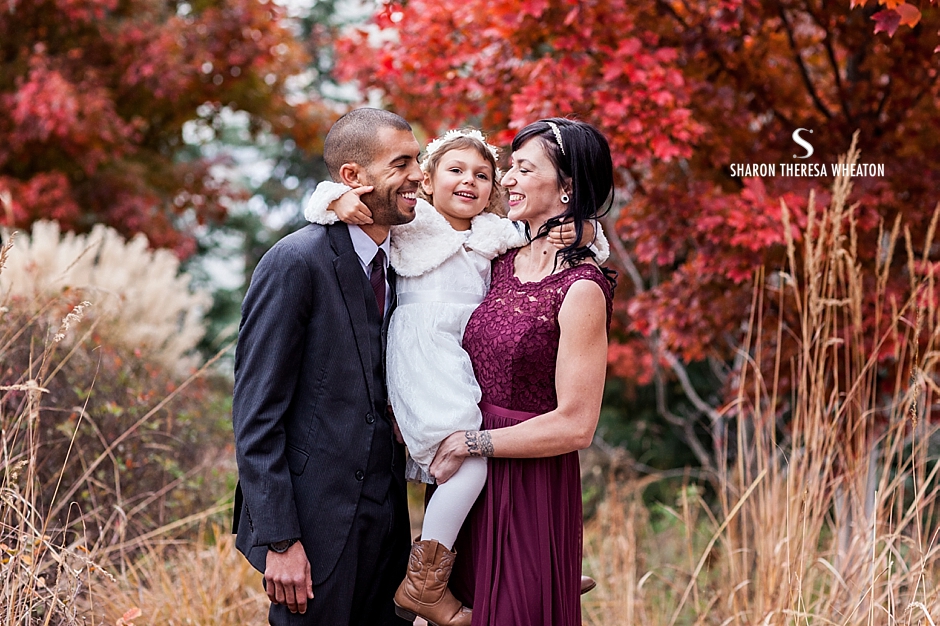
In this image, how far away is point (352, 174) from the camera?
2566 mm

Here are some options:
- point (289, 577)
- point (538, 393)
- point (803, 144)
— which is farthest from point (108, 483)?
point (803, 144)

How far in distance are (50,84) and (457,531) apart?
635cm

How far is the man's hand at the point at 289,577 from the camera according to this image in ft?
7.69

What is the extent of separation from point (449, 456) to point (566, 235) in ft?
2.29

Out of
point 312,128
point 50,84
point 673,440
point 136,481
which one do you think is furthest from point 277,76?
point 136,481

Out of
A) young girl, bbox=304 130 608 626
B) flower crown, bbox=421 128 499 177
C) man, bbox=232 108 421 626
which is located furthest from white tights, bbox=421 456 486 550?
flower crown, bbox=421 128 499 177

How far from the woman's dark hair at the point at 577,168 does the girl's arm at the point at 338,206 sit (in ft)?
1.68

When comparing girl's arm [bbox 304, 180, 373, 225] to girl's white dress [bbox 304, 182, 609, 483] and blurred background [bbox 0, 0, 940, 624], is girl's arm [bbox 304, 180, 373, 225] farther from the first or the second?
blurred background [bbox 0, 0, 940, 624]

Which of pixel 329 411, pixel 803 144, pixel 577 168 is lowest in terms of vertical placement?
pixel 329 411

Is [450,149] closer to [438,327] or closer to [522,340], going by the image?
[438,327]

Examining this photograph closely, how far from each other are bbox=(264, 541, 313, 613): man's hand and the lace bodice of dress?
660 millimetres

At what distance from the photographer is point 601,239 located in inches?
105

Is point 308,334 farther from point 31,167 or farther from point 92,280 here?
point 31,167

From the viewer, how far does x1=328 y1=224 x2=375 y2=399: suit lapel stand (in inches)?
97.4
